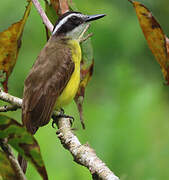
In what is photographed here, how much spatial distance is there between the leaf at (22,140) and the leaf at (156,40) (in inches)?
30.5

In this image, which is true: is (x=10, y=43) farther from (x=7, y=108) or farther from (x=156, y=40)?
(x=156, y=40)

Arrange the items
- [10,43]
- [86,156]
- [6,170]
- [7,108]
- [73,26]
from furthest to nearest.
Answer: [73,26], [7,108], [10,43], [86,156], [6,170]

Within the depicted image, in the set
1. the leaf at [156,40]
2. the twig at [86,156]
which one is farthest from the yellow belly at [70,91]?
the leaf at [156,40]

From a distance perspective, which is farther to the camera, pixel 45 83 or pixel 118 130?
pixel 118 130

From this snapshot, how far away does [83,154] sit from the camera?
199 centimetres

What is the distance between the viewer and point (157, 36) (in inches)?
77.9

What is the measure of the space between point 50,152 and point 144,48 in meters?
3.05

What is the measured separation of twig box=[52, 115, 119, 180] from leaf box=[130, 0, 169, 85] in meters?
0.44

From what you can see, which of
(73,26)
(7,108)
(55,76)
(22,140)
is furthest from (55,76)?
(22,140)

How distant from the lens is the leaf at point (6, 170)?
1.35 meters

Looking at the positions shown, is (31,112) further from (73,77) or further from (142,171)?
(142,171)

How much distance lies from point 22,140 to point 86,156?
2.12 ft

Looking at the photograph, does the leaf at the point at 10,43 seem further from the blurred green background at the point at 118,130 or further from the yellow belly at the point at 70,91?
the blurred green background at the point at 118,130

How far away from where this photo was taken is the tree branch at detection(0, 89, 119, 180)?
177 cm
